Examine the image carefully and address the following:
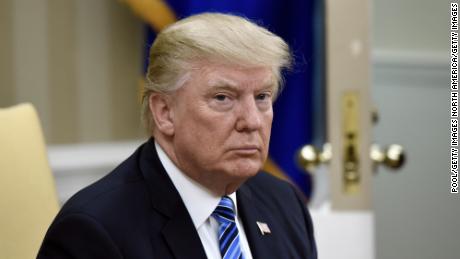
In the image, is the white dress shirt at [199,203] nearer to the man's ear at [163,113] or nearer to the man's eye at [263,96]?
the man's ear at [163,113]

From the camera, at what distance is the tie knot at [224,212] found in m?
1.55

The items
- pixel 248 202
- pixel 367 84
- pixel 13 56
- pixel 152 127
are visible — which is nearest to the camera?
pixel 152 127

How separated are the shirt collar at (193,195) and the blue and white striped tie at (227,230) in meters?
0.02

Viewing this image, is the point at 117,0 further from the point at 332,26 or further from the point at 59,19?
the point at 332,26

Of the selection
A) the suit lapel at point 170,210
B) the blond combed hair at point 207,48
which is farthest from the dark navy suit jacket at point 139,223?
the blond combed hair at point 207,48

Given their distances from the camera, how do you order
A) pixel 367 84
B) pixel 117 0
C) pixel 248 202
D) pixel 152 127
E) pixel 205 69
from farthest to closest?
pixel 117 0 < pixel 367 84 < pixel 248 202 < pixel 152 127 < pixel 205 69

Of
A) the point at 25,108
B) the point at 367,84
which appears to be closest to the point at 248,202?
the point at 25,108

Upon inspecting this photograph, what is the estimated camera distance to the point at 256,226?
164 cm

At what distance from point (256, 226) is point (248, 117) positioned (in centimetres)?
26

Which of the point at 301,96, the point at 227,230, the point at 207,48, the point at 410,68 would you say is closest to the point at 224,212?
the point at 227,230

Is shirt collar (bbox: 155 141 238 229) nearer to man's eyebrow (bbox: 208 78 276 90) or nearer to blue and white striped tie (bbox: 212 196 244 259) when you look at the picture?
blue and white striped tie (bbox: 212 196 244 259)

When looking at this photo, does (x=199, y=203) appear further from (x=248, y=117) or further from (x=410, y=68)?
(x=410, y=68)

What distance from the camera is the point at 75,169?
3.13 meters

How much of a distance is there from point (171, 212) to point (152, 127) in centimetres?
17
